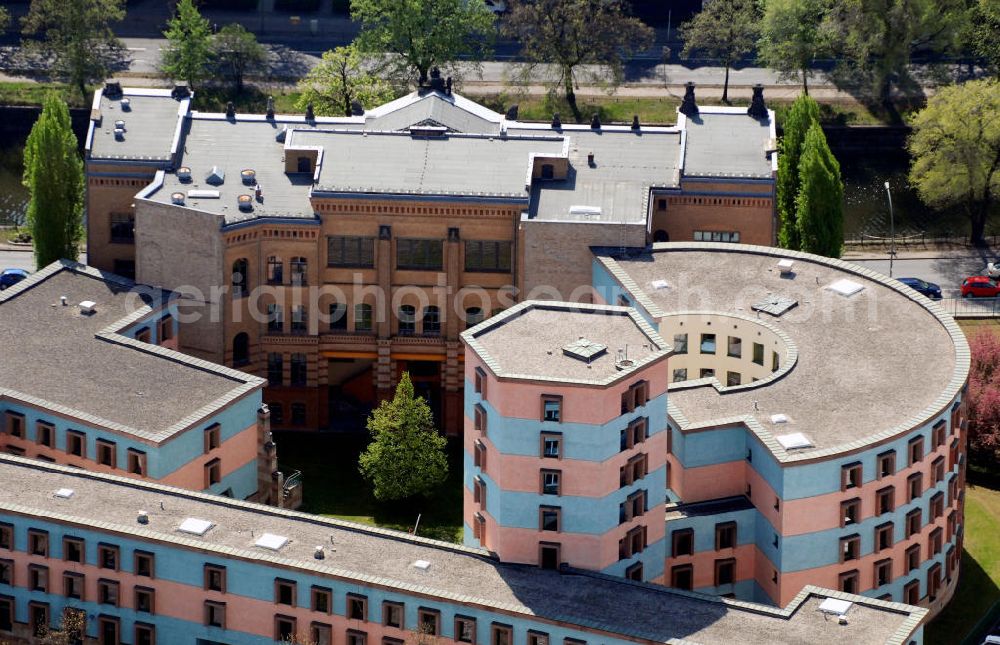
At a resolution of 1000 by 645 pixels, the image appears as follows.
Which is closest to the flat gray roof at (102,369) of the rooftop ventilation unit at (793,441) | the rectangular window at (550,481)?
the rectangular window at (550,481)

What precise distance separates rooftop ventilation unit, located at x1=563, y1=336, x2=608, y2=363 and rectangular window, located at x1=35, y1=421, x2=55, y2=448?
135ft

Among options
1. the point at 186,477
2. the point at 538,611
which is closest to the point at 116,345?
the point at 186,477

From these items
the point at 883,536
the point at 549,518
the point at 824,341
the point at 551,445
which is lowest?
the point at 883,536

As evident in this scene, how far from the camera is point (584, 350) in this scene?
160 meters

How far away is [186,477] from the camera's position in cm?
17462

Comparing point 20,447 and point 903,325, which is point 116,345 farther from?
point 903,325

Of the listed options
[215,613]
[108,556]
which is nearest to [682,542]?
[215,613]

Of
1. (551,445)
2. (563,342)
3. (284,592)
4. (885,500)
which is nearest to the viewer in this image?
(284,592)

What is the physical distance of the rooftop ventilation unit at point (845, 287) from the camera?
187250 mm

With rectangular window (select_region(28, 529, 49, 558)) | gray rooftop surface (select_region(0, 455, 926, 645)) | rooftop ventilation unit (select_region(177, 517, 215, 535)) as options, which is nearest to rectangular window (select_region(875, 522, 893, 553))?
gray rooftop surface (select_region(0, 455, 926, 645))

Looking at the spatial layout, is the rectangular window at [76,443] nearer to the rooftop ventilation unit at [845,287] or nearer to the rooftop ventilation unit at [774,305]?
the rooftop ventilation unit at [774,305]

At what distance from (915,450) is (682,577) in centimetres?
1832

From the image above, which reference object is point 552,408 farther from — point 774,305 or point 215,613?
point 774,305

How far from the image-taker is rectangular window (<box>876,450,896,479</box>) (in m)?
165
